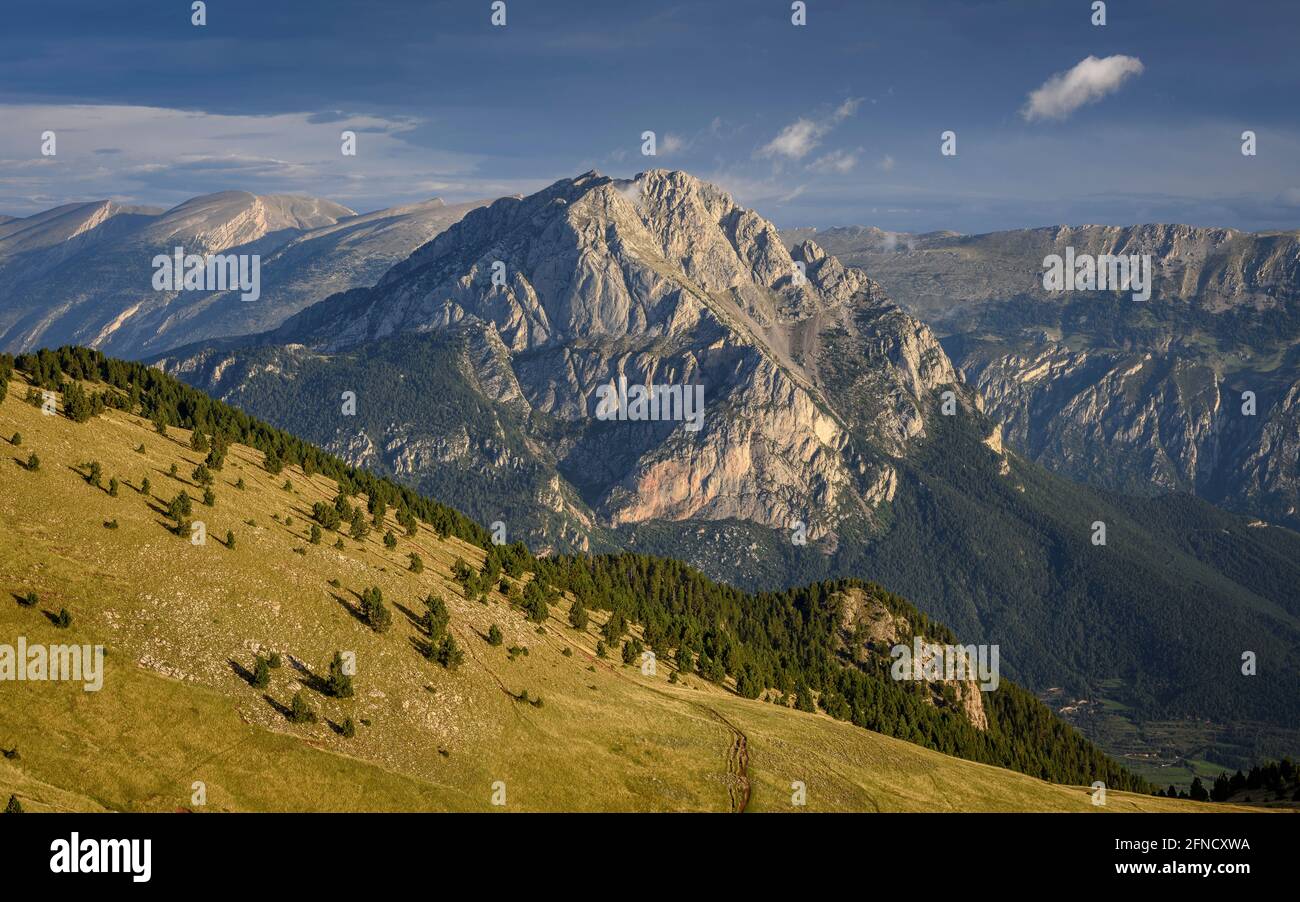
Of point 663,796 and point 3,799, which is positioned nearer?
point 3,799

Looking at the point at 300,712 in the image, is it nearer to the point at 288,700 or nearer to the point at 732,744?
the point at 288,700

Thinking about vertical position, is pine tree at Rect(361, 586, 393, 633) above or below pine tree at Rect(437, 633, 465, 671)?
above

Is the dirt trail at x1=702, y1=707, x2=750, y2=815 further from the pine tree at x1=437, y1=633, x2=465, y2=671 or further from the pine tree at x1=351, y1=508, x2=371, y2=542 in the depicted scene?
the pine tree at x1=351, y1=508, x2=371, y2=542

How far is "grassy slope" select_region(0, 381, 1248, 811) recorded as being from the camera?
109 metres

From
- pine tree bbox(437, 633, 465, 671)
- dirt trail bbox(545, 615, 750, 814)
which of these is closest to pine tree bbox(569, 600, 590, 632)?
dirt trail bbox(545, 615, 750, 814)

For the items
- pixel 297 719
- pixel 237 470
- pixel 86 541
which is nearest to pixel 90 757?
pixel 297 719

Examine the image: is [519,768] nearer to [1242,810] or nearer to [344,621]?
[344,621]

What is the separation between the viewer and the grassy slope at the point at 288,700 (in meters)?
109

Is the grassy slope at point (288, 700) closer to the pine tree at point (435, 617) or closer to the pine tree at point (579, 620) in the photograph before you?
the pine tree at point (435, 617)

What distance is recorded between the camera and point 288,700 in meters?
123

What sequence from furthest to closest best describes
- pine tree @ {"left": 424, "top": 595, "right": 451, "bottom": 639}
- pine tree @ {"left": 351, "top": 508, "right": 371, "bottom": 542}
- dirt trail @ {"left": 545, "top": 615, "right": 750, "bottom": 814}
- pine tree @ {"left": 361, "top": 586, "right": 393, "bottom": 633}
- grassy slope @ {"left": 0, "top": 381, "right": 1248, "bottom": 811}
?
pine tree @ {"left": 351, "top": 508, "right": 371, "bottom": 542}, pine tree @ {"left": 424, "top": 595, "right": 451, "bottom": 639}, pine tree @ {"left": 361, "top": 586, "right": 393, "bottom": 633}, dirt trail @ {"left": 545, "top": 615, "right": 750, "bottom": 814}, grassy slope @ {"left": 0, "top": 381, "right": 1248, "bottom": 811}
